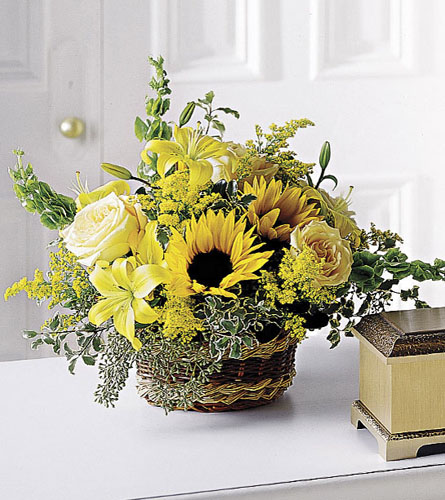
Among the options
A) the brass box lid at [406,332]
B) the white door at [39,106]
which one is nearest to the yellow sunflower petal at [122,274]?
the brass box lid at [406,332]

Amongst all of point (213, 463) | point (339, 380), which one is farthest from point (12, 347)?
point (213, 463)

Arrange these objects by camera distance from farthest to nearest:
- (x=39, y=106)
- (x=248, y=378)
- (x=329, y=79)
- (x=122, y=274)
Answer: (x=329, y=79) < (x=39, y=106) < (x=248, y=378) < (x=122, y=274)

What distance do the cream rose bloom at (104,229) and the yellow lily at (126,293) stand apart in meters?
0.02

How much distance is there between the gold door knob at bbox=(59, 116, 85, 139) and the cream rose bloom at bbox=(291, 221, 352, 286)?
120cm

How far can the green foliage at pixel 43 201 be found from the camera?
0.95 metres

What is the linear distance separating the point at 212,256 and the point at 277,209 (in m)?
0.10

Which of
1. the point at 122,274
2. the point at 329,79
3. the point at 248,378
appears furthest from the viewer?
the point at 329,79

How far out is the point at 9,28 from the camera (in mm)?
1942

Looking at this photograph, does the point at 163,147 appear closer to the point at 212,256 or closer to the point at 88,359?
the point at 212,256

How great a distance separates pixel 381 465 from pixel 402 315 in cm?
18

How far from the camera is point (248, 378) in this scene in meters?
0.97

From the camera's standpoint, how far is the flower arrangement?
87cm

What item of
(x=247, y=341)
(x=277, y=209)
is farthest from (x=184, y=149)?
(x=247, y=341)

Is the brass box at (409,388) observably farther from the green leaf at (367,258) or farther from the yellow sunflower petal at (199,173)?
the yellow sunflower petal at (199,173)
